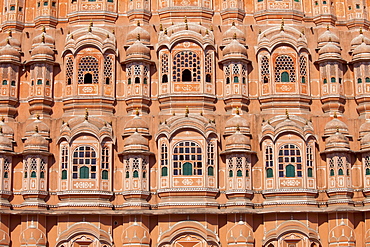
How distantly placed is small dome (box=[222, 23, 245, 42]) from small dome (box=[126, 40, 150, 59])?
15.5 ft

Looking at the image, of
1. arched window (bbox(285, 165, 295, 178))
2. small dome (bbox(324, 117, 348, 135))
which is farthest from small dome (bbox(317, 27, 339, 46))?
arched window (bbox(285, 165, 295, 178))

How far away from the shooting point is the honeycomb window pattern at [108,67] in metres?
41.2

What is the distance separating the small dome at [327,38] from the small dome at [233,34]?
15.1 ft

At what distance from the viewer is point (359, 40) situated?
140 ft

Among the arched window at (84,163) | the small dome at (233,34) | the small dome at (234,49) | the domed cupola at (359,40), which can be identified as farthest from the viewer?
the domed cupola at (359,40)

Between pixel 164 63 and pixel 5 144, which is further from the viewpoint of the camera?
pixel 164 63

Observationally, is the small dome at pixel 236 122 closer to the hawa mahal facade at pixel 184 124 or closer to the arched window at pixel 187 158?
the hawa mahal facade at pixel 184 124

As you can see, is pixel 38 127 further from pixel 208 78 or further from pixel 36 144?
pixel 208 78

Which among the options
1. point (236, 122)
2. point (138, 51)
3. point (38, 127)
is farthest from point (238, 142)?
point (38, 127)

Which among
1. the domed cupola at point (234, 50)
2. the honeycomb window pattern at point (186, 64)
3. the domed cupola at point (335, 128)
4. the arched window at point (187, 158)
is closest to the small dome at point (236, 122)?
the arched window at point (187, 158)

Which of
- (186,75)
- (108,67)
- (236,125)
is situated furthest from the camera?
(108,67)

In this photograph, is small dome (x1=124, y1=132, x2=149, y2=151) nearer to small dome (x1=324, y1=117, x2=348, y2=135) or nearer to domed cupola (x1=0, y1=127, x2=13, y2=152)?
domed cupola (x1=0, y1=127, x2=13, y2=152)

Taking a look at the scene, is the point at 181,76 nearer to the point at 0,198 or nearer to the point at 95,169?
the point at 95,169

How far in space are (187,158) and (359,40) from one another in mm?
12654
